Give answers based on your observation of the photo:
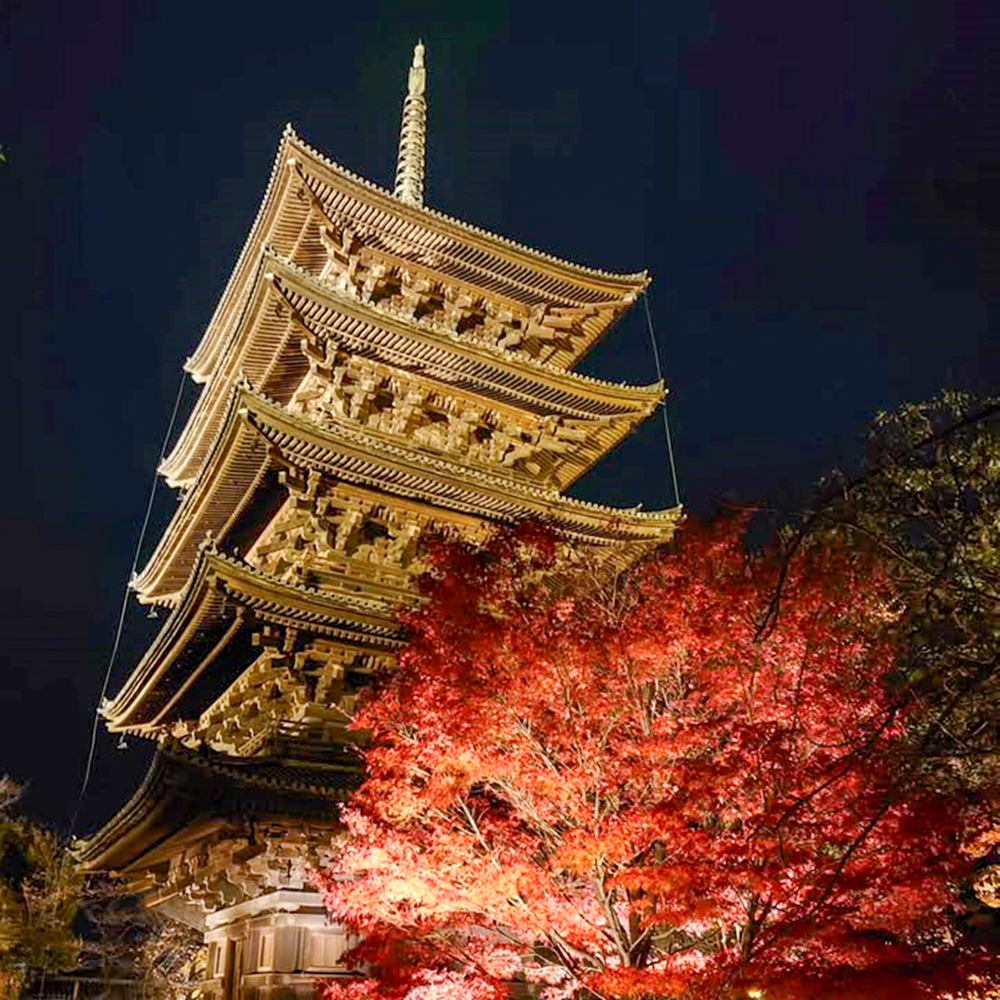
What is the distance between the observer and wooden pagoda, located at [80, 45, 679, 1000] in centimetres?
1109

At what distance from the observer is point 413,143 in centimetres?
2273

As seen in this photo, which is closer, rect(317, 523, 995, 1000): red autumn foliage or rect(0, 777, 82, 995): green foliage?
rect(317, 523, 995, 1000): red autumn foliage

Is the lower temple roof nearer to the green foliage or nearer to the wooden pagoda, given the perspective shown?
the wooden pagoda

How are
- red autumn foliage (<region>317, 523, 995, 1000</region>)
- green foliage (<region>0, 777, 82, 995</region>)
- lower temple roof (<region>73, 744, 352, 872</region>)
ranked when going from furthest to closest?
green foliage (<region>0, 777, 82, 995</region>) < lower temple roof (<region>73, 744, 352, 872</region>) < red autumn foliage (<region>317, 523, 995, 1000</region>)

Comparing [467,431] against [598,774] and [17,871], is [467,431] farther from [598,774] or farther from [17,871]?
[17,871]

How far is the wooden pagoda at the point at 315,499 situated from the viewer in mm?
11086

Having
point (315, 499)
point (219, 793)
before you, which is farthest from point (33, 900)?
point (219, 793)

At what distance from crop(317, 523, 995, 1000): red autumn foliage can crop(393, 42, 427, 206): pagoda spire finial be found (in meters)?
13.6

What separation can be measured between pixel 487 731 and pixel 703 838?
2.47 meters

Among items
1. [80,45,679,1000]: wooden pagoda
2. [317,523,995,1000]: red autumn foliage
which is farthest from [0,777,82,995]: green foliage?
[317,523,995,1000]: red autumn foliage

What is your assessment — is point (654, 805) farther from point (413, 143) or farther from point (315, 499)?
point (413, 143)

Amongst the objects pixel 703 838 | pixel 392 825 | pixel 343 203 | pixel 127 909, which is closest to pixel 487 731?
pixel 392 825

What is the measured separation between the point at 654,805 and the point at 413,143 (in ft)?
62.8

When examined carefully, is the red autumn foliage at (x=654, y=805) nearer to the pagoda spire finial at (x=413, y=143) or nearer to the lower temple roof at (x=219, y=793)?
the lower temple roof at (x=219, y=793)
